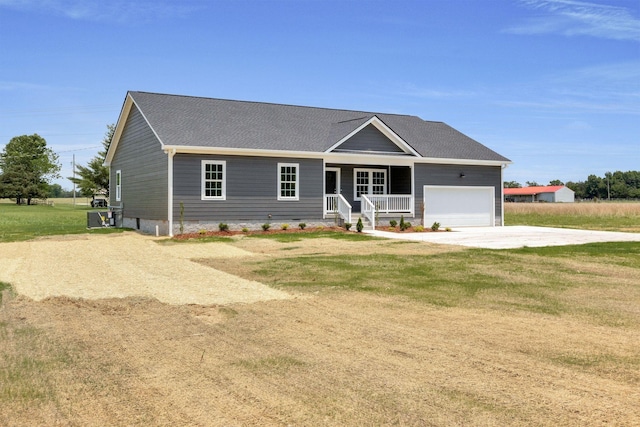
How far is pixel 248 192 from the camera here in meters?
22.9

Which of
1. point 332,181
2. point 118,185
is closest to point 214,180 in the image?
point 332,181

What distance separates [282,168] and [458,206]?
950cm

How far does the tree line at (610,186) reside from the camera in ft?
409

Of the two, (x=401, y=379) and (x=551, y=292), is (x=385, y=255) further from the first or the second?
(x=401, y=379)

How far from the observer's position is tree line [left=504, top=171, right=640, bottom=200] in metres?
125

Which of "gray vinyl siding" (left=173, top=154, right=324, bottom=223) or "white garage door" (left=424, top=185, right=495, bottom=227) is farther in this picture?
"white garage door" (left=424, top=185, right=495, bottom=227)

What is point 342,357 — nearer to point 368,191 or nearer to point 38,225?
point 368,191

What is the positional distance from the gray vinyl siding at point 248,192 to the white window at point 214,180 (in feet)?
0.51

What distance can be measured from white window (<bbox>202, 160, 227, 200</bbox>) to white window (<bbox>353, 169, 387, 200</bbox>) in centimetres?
706

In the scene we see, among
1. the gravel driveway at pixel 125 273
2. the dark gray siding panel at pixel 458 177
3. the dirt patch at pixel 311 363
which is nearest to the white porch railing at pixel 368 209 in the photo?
the dark gray siding panel at pixel 458 177

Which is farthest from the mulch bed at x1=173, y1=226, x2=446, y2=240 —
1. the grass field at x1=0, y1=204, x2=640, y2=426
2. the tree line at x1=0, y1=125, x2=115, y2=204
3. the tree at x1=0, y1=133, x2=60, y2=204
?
the tree at x1=0, y1=133, x2=60, y2=204

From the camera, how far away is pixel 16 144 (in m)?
89.8

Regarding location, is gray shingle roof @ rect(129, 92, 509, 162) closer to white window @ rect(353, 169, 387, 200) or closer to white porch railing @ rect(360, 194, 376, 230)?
white window @ rect(353, 169, 387, 200)

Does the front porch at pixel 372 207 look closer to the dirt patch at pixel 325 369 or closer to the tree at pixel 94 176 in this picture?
the dirt patch at pixel 325 369
